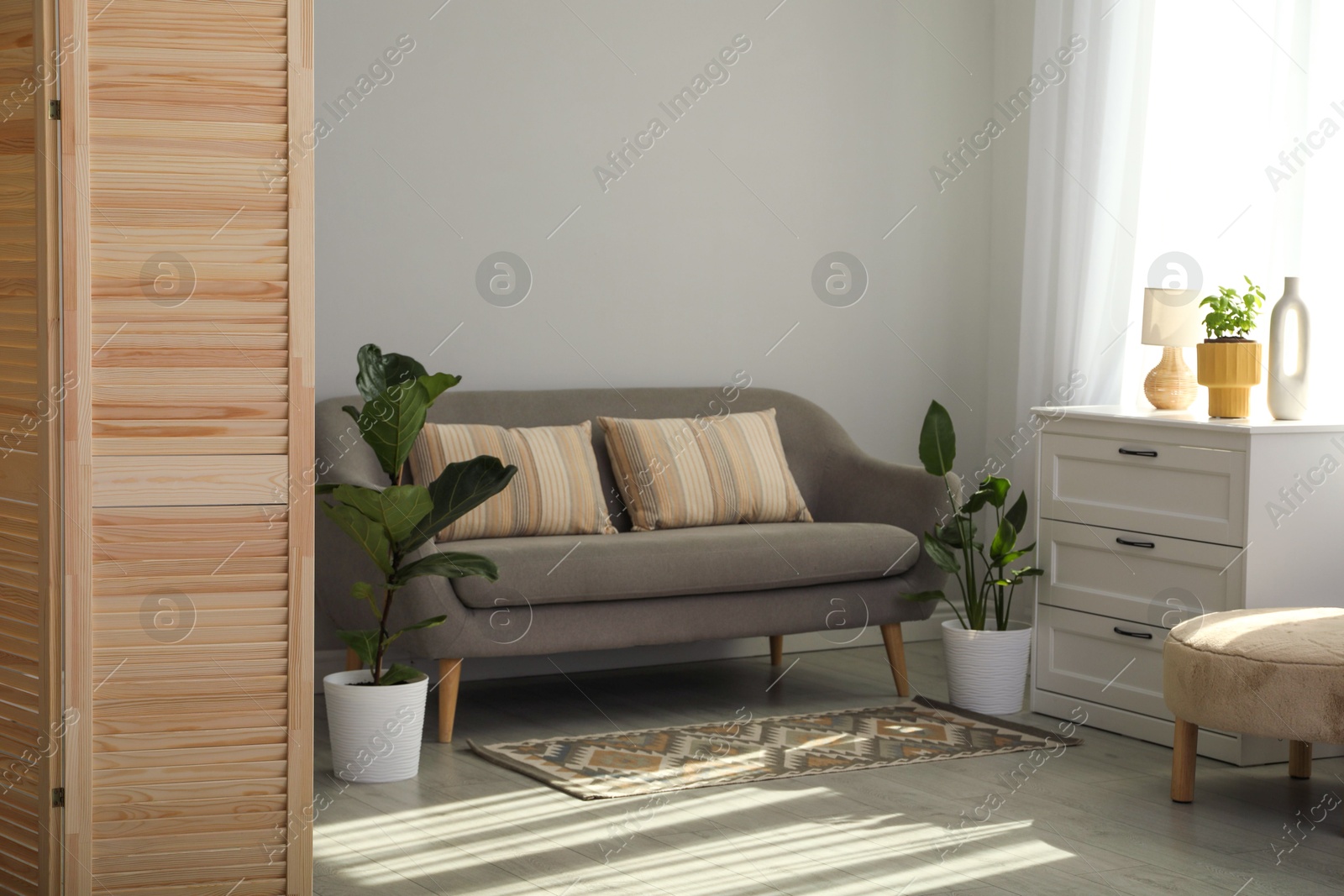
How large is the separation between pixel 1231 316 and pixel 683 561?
5.45ft

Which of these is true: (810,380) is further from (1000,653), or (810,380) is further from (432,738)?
(432,738)

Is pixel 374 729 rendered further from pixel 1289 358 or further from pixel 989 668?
pixel 1289 358

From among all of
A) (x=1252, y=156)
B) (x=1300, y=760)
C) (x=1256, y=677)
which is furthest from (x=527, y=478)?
(x=1252, y=156)

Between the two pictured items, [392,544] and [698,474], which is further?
[698,474]

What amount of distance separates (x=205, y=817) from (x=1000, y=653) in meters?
2.46

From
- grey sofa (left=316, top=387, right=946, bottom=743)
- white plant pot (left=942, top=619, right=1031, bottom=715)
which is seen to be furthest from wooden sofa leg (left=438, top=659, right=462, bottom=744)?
white plant pot (left=942, top=619, right=1031, bottom=715)

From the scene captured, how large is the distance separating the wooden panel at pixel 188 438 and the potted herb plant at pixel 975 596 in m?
2.26

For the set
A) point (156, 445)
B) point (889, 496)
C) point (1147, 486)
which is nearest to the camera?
point (156, 445)

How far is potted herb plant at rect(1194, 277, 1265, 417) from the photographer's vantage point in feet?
12.6

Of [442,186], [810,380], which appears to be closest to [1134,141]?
[810,380]

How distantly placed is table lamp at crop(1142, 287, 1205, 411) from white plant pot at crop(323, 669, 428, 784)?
2.26 metres

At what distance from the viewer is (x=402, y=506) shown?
134 inches

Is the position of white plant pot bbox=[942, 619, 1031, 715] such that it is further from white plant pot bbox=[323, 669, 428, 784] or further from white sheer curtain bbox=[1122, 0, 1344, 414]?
white plant pot bbox=[323, 669, 428, 784]

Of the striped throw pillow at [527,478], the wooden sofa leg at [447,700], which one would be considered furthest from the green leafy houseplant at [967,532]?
the wooden sofa leg at [447,700]
